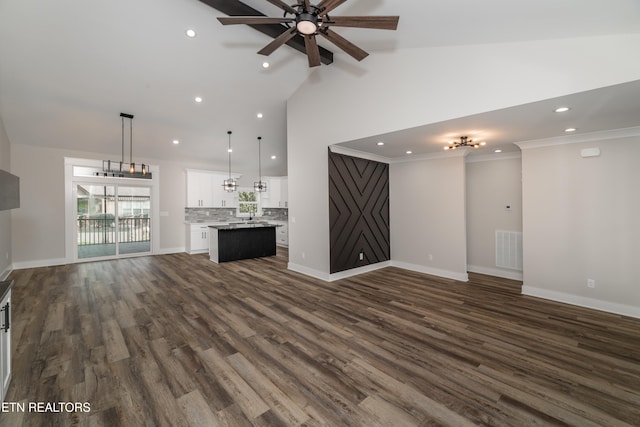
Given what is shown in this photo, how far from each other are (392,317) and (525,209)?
9.88 feet

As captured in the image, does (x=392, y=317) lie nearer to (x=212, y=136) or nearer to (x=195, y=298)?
(x=195, y=298)

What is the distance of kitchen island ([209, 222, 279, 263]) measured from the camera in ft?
21.5

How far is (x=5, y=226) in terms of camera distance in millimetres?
5086

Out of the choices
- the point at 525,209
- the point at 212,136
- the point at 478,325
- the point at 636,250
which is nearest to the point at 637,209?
the point at 636,250

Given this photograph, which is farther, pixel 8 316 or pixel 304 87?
pixel 304 87

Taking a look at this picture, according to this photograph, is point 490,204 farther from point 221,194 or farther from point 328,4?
point 221,194

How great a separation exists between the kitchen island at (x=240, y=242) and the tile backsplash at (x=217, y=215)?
184 centimetres

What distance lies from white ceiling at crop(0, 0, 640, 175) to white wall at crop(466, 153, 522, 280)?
1.13 meters

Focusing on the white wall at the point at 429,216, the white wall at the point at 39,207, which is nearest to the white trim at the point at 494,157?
the white wall at the point at 429,216

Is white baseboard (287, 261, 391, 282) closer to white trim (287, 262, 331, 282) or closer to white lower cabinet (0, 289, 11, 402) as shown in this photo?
white trim (287, 262, 331, 282)

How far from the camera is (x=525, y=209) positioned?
13.9 ft

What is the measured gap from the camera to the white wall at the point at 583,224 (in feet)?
11.2

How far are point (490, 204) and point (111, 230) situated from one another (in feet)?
31.3

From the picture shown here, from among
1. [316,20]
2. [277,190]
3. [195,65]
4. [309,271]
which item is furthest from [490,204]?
[277,190]
